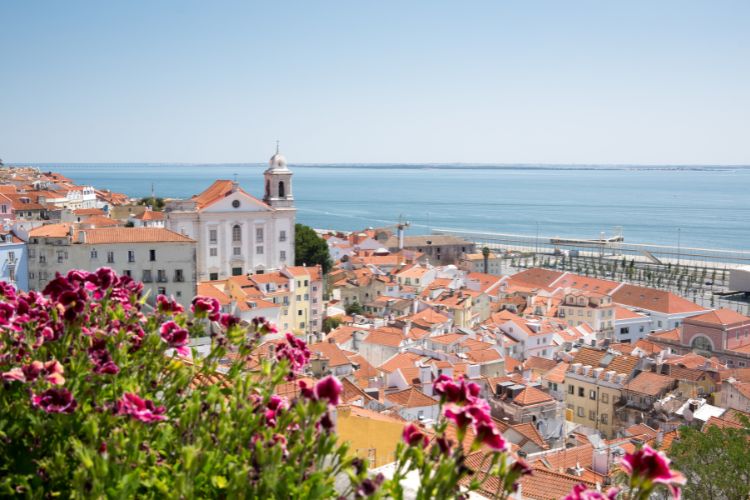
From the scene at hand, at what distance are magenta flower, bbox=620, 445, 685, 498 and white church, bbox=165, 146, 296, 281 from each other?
33.4 meters

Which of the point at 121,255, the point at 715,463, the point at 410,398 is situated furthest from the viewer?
the point at 121,255

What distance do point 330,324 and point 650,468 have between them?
3083 centimetres

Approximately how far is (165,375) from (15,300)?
0.63 meters

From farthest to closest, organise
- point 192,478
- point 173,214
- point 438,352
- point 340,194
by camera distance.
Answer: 1. point 340,194
2. point 173,214
3. point 438,352
4. point 192,478

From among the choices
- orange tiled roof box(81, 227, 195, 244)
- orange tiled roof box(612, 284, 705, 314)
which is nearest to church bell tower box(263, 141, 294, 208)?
orange tiled roof box(81, 227, 195, 244)

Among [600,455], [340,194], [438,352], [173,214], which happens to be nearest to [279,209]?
[173,214]

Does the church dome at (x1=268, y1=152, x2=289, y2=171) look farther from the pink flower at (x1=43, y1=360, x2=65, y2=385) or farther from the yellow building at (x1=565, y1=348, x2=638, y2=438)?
the pink flower at (x1=43, y1=360, x2=65, y2=385)

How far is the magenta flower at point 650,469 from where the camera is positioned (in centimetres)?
181

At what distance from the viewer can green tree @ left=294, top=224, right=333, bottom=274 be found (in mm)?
41281

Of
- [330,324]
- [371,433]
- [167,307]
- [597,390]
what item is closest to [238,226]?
[330,324]

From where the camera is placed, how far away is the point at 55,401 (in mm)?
2248

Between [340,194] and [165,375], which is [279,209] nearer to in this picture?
[165,375]

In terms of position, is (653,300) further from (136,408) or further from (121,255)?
(136,408)

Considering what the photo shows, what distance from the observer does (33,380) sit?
238 cm
